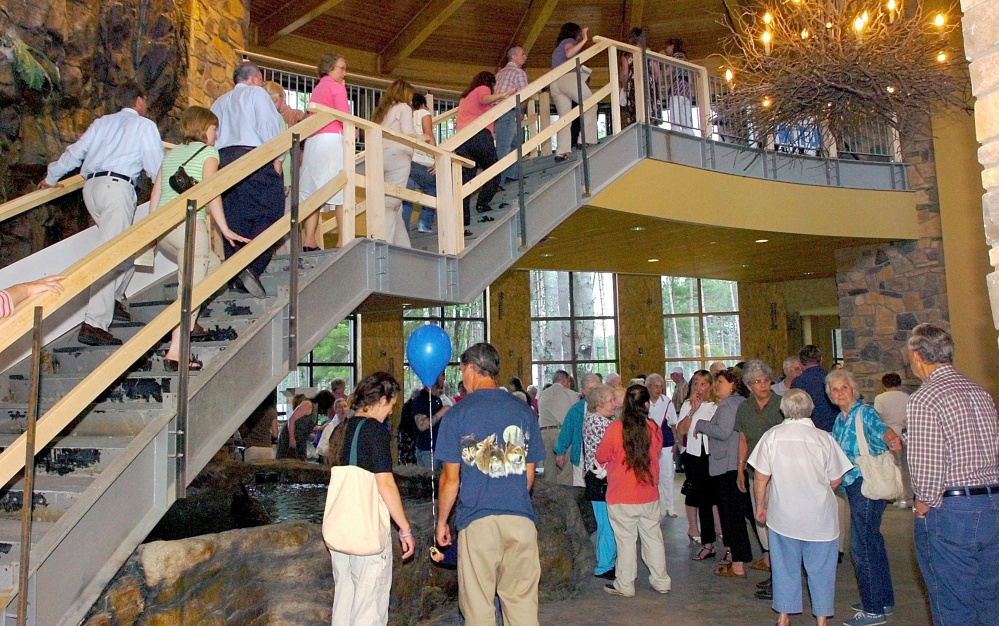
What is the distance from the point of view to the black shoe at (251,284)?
444 centimetres

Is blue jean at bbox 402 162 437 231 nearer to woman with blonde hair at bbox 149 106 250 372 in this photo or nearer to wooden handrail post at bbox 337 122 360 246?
wooden handrail post at bbox 337 122 360 246

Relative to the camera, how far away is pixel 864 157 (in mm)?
10383

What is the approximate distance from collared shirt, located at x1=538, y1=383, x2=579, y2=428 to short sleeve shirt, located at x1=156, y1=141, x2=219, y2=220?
5.33 metres

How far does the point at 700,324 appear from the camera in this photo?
17.7 meters

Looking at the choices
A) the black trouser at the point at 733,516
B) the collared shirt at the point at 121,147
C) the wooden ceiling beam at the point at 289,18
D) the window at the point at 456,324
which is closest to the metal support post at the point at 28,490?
the collared shirt at the point at 121,147

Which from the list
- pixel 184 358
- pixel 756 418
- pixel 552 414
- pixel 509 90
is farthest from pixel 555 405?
pixel 184 358

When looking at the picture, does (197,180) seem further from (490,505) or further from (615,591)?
(615,591)

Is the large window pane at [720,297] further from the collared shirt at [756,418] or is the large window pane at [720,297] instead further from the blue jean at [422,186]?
the collared shirt at [756,418]

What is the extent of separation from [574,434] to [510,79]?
3.43 m

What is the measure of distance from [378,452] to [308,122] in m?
1.98

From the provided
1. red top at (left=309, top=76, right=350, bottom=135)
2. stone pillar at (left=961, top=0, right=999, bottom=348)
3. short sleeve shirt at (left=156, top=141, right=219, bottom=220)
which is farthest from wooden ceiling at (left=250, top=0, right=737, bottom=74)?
stone pillar at (left=961, top=0, right=999, bottom=348)

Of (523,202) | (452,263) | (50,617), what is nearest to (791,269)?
(523,202)

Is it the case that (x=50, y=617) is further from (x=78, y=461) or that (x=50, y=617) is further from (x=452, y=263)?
(x=452, y=263)

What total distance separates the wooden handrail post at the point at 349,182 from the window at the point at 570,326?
12.8m
